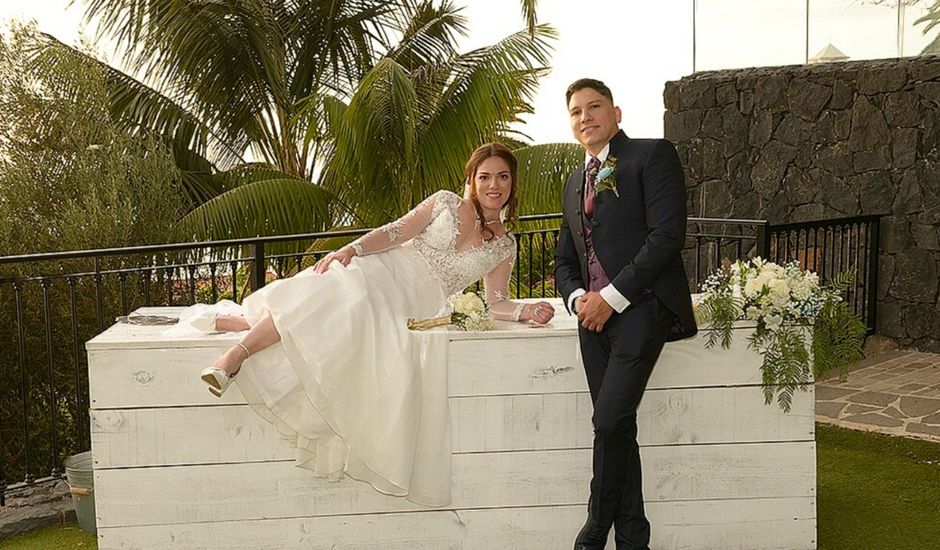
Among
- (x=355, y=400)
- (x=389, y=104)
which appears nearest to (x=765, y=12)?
(x=389, y=104)

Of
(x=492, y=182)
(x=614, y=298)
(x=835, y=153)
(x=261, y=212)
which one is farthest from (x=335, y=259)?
(x=835, y=153)

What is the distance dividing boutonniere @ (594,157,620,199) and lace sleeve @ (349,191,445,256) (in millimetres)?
903

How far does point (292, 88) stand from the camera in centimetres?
1267

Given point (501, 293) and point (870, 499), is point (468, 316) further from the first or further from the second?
point (870, 499)

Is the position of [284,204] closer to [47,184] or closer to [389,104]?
[389,104]

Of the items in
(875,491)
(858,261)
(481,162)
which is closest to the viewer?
(481,162)

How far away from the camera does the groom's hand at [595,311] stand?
3613 millimetres

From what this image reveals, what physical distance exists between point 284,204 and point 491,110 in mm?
2152

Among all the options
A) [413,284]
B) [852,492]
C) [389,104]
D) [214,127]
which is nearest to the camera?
[413,284]

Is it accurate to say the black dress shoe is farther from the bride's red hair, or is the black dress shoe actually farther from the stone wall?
the stone wall

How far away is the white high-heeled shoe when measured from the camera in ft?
11.6

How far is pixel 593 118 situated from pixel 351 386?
131cm

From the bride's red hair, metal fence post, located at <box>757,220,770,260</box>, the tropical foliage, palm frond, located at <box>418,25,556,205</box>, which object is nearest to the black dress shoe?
the bride's red hair

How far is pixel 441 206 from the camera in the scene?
4.41 metres
